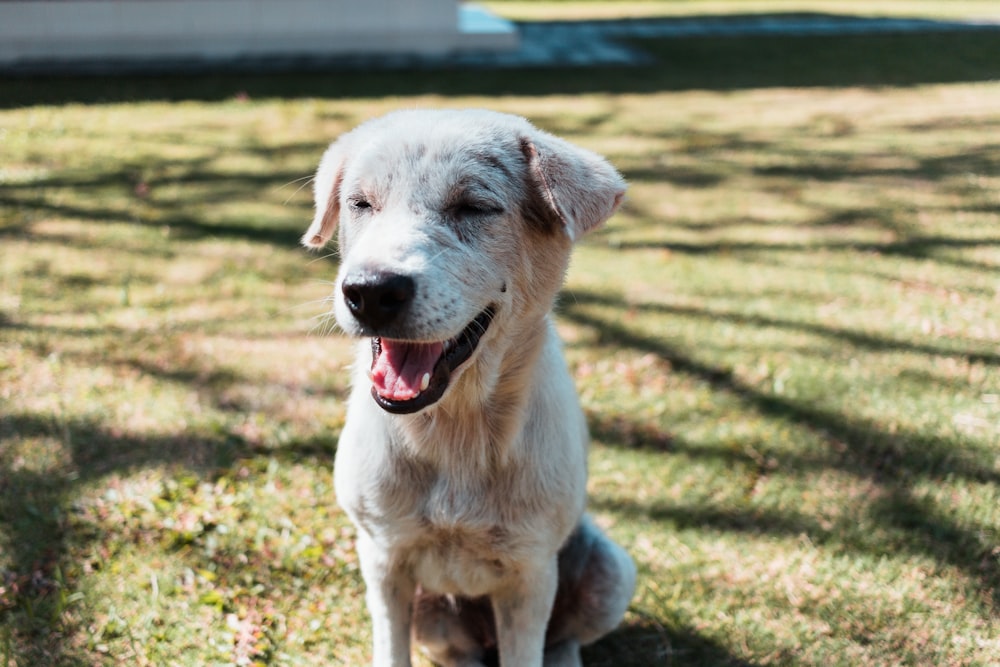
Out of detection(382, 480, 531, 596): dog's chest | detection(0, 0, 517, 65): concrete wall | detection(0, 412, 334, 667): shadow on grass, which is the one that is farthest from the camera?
detection(0, 0, 517, 65): concrete wall

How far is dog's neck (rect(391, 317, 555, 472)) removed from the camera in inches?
104

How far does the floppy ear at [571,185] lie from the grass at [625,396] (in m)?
1.70

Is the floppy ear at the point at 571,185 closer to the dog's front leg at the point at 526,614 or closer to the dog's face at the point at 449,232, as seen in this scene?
the dog's face at the point at 449,232

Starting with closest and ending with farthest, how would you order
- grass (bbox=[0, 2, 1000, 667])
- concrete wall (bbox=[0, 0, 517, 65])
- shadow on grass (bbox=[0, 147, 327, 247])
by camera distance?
grass (bbox=[0, 2, 1000, 667])
shadow on grass (bbox=[0, 147, 327, 247])
concrete wall (bbox=[0, 0, 517, 65])

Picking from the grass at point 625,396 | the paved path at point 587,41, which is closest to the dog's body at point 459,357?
the grass at point 625,396

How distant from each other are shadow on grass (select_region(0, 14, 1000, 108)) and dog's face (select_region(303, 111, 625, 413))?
821 cm

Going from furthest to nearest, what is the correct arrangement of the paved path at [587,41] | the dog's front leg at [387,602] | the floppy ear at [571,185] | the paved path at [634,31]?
the paved path at [634,31] < the paved path at [587,41] < the dog's front leg at [387,602] < the floppy ear at [571,185]

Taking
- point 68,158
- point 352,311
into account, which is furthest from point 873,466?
point 68,158

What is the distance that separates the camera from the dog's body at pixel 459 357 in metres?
2.30

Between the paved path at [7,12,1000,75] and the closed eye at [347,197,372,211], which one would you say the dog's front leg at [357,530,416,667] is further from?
the paved path at [7,12,1000,75]

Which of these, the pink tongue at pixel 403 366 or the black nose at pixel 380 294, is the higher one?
the black nose at pixel 380 294

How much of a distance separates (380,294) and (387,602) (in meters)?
1.12

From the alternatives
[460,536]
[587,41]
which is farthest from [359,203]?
[587,41]

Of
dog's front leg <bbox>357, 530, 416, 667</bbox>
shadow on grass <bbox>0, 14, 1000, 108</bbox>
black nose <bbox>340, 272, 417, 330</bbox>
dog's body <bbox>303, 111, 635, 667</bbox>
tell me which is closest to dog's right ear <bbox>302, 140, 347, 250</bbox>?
dog's body <bbox>303, 111, 635, 667</bbox>
